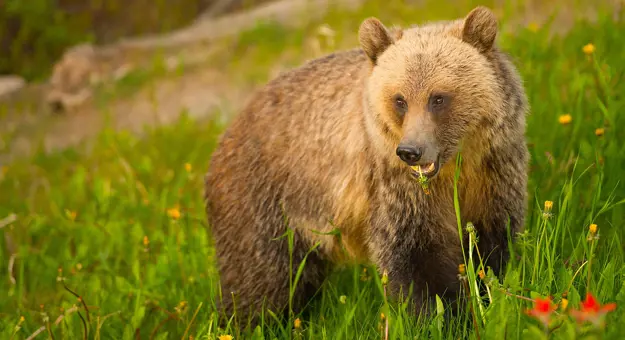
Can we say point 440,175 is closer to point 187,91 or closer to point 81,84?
point 187,91

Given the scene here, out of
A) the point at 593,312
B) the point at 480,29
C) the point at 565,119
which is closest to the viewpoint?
the point at 593,312

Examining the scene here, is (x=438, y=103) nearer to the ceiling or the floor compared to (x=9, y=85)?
nearer to the ceiling

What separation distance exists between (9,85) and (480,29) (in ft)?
25.3

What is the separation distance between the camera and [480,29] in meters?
3.32

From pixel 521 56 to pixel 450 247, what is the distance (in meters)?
2.27

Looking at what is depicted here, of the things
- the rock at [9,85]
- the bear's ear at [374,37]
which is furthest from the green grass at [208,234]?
the rock at [9,85]

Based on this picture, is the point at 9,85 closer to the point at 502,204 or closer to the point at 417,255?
the point at 417,255

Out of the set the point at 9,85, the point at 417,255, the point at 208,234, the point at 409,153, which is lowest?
the point at 9,85

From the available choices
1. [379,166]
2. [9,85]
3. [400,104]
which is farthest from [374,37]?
[9,85]

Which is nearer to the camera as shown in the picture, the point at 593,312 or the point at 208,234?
the point at 593,312

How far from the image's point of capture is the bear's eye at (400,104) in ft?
10.7

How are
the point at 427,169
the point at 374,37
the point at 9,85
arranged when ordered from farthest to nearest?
the point at 9,85 < the point at 374,37 < the point at 427,169

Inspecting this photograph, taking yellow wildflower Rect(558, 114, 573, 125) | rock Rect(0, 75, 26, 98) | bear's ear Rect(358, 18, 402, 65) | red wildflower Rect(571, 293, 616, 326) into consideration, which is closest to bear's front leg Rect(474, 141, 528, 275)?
bear's ear Rect(358, 18, 402, 65)

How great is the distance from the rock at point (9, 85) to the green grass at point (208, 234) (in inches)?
88.9
